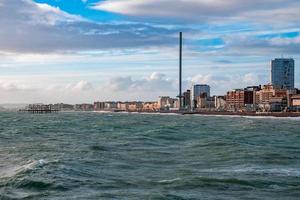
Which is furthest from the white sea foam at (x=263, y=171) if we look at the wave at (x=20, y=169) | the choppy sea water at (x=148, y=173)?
the wave at (x=20, y=169)

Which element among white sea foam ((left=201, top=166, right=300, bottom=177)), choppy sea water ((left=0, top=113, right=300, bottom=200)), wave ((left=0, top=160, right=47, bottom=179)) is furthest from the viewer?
white sea foam ((left=201, top=166, right=300, bottom=177))

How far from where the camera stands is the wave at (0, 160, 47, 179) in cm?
2759

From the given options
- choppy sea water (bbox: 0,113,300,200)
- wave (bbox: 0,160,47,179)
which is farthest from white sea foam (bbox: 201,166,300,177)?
wave (bbox: 0,160,47,179)

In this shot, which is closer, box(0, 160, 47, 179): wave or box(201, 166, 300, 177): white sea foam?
box(0, 160, 47, 179): wave

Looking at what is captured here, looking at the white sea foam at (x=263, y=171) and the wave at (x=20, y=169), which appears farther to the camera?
the white sea foam at (x=263, y=171)

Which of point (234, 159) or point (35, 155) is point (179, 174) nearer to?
point (234, 159)

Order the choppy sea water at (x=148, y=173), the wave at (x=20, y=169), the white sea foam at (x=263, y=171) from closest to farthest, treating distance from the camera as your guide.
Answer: the choppy sea water at (x=148, y=173)
the wave at (x=20, y=169)
the white sea foam at (x=263, y=171)

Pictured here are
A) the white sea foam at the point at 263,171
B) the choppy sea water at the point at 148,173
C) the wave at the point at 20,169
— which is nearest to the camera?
the choppy sea water at the point at 148,173

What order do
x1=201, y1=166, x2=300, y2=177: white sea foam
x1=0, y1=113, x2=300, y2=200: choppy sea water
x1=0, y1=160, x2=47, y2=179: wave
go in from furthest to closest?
x1=201, y1=166, x2=300, y2=177: white sea foam < x1=0, y1=160, x2=47, y2=179: wave < x1=0, y1=113, x2=300, y2=200: choppy sea water

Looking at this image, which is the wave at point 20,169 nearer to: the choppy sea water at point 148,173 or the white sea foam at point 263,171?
the choppy sea water at point 148,173

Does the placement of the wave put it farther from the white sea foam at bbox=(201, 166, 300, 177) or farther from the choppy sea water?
the white sea foam at bbox=(201, 166, 300, 177)

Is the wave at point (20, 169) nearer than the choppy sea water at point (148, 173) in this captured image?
No

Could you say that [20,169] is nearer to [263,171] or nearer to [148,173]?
[148,173]

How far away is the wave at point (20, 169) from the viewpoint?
90.5 ft
